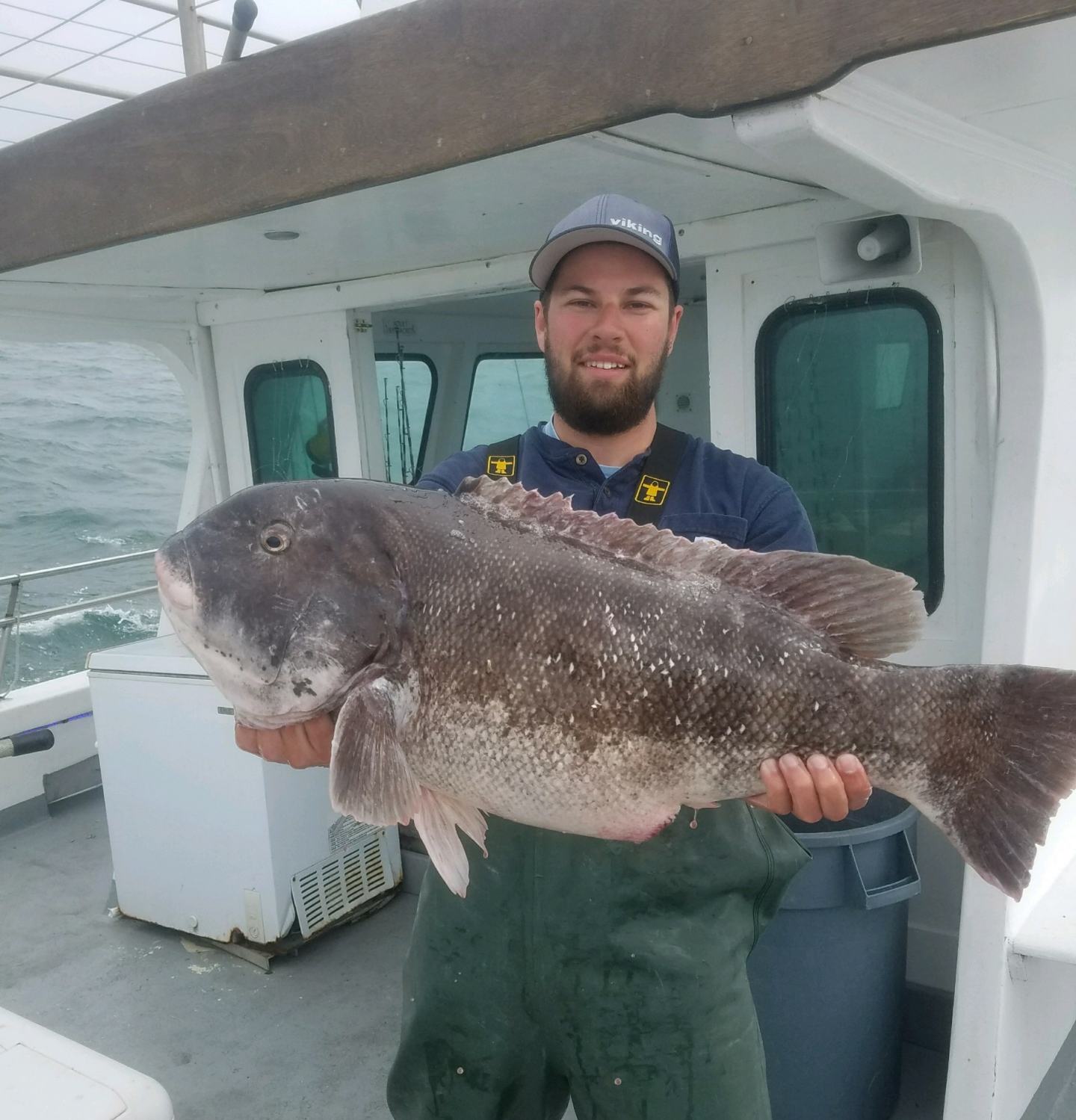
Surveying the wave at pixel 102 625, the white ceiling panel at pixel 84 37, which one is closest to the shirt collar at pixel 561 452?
the white ceiling panel at pixel 84 37

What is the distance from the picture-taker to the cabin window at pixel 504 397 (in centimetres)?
855

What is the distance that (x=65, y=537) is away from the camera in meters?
22.8

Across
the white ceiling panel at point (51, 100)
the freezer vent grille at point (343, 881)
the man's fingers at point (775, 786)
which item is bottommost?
the freezer vent grille at point (343, 881)

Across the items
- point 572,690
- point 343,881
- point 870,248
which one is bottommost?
point 343,881

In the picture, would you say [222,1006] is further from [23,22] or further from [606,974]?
[23,22]

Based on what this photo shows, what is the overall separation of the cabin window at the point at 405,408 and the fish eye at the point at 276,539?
5736 millimetres

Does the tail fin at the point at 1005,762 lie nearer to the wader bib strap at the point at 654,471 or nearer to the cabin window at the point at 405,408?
the wader bib strap at the point at 654,471

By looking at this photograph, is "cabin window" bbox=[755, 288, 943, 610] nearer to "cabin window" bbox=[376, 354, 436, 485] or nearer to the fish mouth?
the fish mouth

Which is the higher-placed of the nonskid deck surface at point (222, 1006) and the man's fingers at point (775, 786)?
the man's fingers at point (775, 786)

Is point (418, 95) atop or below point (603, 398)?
atop

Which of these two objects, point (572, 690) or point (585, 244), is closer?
point (572, 690)

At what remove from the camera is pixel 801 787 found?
6.35ft

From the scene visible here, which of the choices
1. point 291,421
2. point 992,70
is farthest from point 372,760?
point 291,421

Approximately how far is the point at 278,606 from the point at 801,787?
123 centimetres
